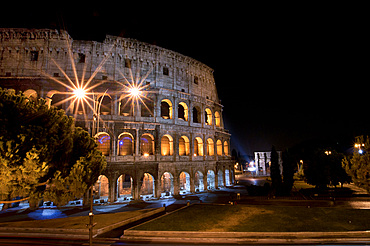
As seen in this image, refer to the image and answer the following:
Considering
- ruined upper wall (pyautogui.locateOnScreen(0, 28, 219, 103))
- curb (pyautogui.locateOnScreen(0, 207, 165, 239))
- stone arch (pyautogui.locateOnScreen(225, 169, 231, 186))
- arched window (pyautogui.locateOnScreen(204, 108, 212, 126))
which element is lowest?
curb (pyautogui.locateOnScreen(0, 207, 165, 239))

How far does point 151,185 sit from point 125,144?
306 inches

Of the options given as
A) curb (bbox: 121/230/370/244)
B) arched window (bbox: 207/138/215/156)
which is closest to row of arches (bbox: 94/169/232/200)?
arched window (bbox: 207/138/215/156)

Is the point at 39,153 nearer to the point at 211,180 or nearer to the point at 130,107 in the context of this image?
the point at 130,107

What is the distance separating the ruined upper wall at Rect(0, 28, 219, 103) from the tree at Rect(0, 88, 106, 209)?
18379mm

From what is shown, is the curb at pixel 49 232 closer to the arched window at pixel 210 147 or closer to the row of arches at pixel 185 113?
the row of arches at pixel 185 113

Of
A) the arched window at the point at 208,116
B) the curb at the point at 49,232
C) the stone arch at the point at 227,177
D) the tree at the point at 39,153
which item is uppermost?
the arched window at the point at 208,116

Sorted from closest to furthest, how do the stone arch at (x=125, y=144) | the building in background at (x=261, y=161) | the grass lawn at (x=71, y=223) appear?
1. the grass lawn at (x=71, y=223)
2. the stone arch at (x=125, y=144)
3. the building in background at (x=261, y=161)

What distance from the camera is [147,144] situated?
30922 mm

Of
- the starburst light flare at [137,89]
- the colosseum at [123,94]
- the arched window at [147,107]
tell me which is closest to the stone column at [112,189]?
the colosseum at [123,94]

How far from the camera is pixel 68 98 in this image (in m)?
26.6

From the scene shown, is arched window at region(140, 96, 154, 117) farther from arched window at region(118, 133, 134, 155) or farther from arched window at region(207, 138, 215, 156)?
arched window at region(207, 138, 215, 156)

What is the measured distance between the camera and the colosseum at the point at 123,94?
87.6 ft

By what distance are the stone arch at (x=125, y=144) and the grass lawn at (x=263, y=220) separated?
13058mm

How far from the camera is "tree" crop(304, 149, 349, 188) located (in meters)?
31.5
